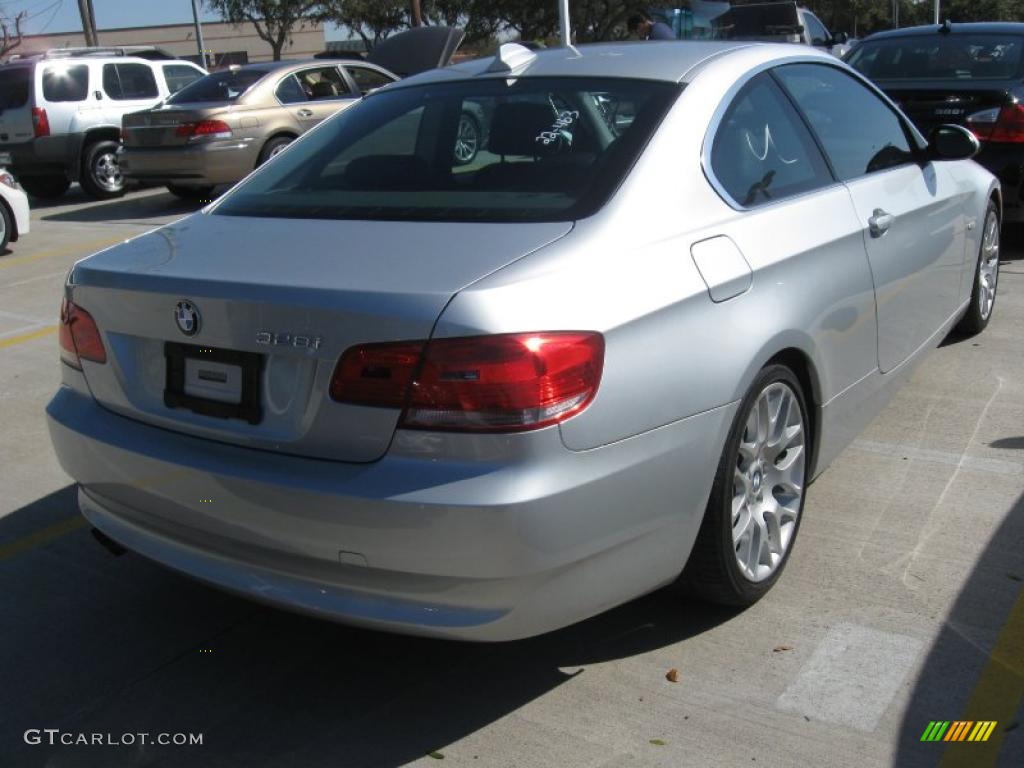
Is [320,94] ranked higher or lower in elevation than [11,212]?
higher

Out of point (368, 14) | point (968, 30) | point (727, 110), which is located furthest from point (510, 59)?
point (368, 14)

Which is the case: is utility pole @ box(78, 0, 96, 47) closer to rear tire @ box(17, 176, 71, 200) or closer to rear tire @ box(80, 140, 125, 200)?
rear tire @ box(17, 176, 71, 200)

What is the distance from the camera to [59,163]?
14523 millimetres

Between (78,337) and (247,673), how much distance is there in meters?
1.06

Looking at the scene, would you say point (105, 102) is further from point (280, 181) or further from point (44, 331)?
point (280, 181)

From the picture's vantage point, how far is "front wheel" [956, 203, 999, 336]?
231 inches

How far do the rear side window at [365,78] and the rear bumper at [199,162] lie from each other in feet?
6.17

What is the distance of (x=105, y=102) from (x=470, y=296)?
13524mm

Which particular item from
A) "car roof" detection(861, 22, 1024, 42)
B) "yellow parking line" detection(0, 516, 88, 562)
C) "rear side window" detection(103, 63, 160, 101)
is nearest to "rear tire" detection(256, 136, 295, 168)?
"rear side window" detection(103, 63, 160, 101)

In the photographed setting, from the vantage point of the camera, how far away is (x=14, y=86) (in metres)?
14.4

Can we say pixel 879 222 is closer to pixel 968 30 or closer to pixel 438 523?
pixel 438 523

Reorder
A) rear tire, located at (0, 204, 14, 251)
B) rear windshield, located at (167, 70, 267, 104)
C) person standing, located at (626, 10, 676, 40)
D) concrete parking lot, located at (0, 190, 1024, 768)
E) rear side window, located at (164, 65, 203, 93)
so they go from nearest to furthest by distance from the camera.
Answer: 1. concrete parking lot, located at (0, 190, 1024, 768)
2. rear tire, located at (0, 204, 14, 251)
3. person standing, located at (626, 10, 676, 40)
4. rear windshield, located at (167, 70, 267, 104)
5. rear side window, located at (164, 65, 203, 93)

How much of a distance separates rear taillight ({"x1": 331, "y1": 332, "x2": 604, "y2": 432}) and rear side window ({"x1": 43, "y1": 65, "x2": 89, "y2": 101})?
13.3m

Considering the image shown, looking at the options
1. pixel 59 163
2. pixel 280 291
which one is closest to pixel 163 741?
pixel 280 291
